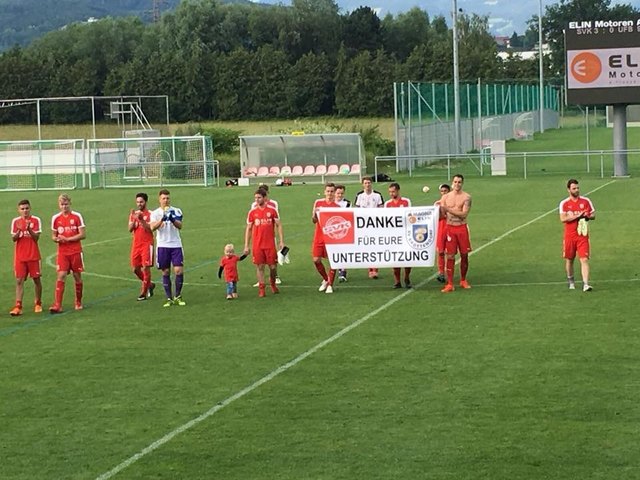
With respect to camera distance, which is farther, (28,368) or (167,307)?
(167,307)

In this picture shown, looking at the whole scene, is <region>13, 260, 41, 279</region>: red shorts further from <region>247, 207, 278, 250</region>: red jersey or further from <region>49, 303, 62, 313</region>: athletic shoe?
<region>247, 207, 278, 250</region>: red jersey

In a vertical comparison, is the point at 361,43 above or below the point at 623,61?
above

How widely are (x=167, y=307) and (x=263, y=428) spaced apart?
27.6 feet

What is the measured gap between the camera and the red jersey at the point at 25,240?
19.0 m

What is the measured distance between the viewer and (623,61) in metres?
46.7

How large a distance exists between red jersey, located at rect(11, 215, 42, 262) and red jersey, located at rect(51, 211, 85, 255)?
279mm

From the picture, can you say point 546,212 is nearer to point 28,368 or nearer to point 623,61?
point 623,61

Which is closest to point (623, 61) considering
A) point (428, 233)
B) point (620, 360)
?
point (428, 233)

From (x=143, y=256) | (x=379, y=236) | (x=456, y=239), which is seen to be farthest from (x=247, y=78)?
(x=456, y=239)

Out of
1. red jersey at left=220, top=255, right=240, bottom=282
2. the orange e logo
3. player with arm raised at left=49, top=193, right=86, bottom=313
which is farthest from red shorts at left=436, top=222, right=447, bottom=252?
the orange e logo

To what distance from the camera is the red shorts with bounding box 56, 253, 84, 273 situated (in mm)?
19203

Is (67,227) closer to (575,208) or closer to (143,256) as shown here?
(143,256)

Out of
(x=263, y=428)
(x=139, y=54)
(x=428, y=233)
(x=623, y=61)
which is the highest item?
(x=139, y=54)

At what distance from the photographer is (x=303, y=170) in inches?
2217
